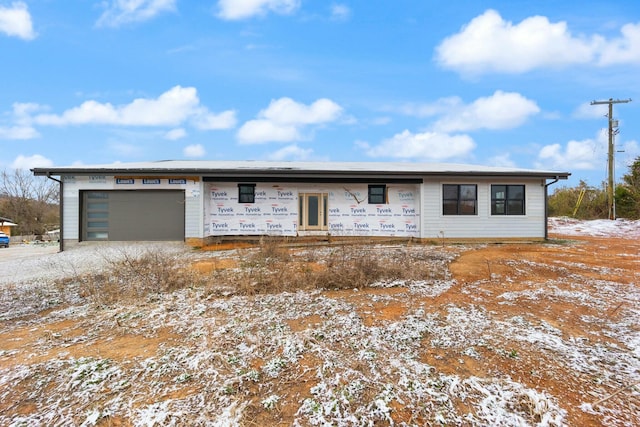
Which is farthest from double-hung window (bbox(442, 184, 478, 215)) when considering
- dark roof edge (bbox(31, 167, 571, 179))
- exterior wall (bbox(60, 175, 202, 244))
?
exterior wall (bbox(60, 175, 202, 244))

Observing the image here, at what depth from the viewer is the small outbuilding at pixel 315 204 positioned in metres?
12.3

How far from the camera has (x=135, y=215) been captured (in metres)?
12.4

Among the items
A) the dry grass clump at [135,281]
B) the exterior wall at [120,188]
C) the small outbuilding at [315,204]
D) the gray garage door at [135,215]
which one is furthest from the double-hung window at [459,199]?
the gray garage door at [135,215]

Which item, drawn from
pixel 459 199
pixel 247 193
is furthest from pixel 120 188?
pixel 459 199

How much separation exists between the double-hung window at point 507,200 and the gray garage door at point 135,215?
491 inches

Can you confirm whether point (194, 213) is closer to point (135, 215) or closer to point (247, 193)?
point (247, 193)

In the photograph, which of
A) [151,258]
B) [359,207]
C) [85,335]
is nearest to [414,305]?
[85,335]

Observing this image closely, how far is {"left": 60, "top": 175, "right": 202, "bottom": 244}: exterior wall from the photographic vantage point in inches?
470

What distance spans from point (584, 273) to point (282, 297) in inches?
262

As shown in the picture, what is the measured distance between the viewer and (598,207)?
24.6 m

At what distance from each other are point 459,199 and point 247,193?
858 centimetres

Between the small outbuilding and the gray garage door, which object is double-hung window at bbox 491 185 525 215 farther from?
the gray garage door

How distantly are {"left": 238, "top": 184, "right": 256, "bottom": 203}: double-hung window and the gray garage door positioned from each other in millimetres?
2204

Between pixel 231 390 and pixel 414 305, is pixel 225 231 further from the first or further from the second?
pixel 231 390
